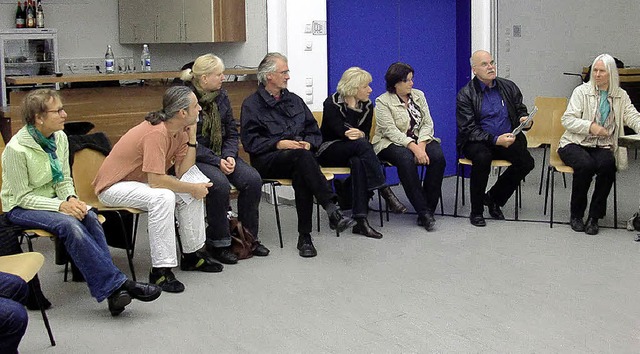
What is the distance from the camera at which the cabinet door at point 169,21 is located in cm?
973

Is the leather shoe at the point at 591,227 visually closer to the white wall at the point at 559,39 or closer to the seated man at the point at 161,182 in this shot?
the seated man at the point at 161,182

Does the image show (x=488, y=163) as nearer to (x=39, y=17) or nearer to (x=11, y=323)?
(x=11, y=323)

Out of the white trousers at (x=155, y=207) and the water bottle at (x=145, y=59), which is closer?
the white trousers at (x=155, y=207)

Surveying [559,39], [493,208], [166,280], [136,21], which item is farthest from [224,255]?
[559,39]

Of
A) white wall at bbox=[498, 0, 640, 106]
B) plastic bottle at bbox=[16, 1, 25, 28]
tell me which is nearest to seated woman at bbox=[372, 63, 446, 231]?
white wall at bbox=[498, 0, 640, 106]

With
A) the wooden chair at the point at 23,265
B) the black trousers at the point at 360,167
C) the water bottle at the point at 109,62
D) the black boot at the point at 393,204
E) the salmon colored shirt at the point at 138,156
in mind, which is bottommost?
the black boot at the point at 393,204

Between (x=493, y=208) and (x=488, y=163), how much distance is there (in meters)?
0.46

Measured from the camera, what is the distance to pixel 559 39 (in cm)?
1141

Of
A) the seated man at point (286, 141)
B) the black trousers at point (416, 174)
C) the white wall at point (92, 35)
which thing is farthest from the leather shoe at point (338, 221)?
the white wall at point (92, 35)

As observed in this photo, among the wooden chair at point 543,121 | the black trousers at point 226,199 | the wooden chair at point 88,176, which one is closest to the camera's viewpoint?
the wooden chair at point 88,176

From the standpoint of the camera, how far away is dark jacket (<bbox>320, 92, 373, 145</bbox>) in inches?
261

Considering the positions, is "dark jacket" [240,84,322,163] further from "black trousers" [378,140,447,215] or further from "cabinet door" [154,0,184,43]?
"cabinet door" [154,0,184,43]

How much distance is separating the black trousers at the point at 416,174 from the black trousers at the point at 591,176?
97 cm

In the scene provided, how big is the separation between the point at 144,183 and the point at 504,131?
9.72 ft
